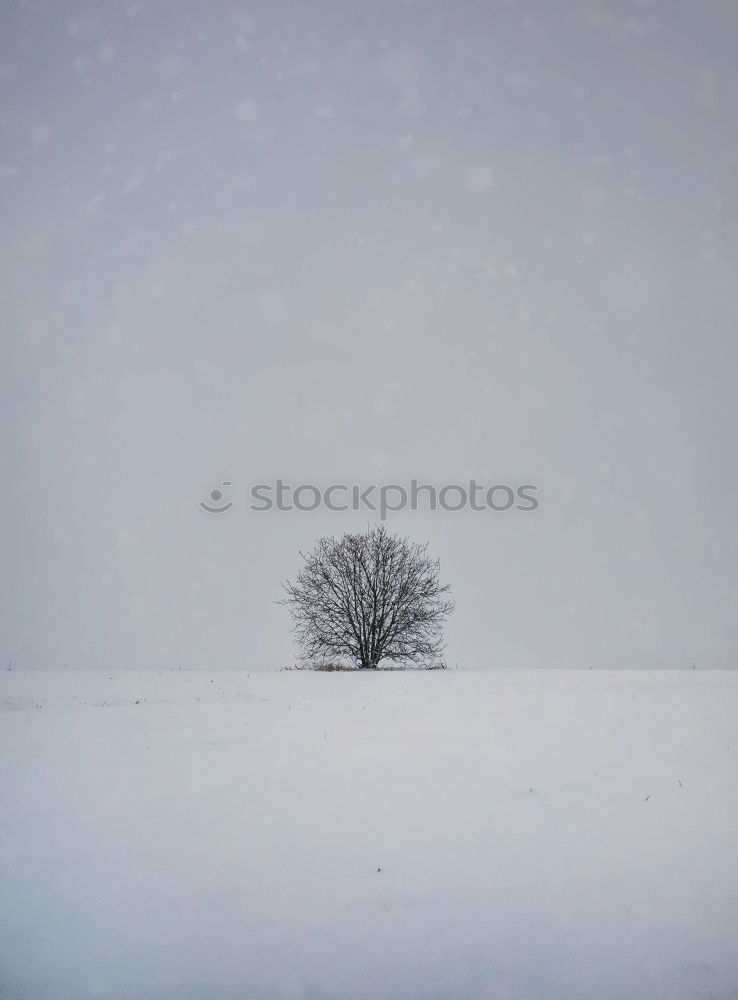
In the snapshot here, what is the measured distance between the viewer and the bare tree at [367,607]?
24531 millimetres

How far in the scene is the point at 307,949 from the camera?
3.07 m

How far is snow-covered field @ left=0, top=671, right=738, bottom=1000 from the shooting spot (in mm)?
2941

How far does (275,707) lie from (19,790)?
5351 mm

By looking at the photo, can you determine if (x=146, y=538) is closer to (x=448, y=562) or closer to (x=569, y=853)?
(x=448, y=562)

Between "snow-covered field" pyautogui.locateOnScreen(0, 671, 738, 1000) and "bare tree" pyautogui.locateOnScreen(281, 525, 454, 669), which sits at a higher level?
"bare tree" pyautogui.locateOnScreen(281, 525, 454, 669)

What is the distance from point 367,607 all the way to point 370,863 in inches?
812

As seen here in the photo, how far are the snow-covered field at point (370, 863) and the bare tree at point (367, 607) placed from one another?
16010mm

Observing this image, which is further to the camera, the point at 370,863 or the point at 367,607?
the point at 367,607

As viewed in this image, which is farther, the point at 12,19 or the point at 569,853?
the point at 12,19

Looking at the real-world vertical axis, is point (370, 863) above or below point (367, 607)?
below

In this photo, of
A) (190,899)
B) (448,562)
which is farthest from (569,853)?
(448,562)

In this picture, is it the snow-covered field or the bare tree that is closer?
the snow-covered field

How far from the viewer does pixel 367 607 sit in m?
24.6

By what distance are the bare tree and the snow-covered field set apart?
52.5 feet
